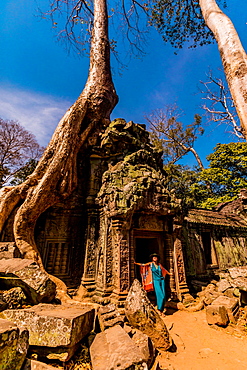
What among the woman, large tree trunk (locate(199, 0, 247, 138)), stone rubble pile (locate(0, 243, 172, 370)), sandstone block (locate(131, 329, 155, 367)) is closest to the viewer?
stone rubble pile (locate(0, 243, 172, 370))

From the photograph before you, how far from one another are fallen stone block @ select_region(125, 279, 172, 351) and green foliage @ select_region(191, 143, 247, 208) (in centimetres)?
1459

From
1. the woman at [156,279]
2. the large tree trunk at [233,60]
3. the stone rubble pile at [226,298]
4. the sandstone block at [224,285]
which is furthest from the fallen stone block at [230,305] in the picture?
the large tree trunk at [233,60]

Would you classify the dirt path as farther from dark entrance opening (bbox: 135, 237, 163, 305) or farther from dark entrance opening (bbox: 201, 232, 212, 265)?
dark entrance opening (bbox: 201, 232, 212, 265)

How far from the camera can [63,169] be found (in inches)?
279

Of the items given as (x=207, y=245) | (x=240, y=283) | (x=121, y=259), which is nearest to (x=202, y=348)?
(x=121, y=259)

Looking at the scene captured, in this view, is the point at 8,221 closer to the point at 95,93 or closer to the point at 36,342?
the point at 36,342

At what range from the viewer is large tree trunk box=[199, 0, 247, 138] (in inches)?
86.5

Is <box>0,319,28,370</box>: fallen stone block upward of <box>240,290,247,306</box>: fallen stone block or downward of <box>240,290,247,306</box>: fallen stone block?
upward

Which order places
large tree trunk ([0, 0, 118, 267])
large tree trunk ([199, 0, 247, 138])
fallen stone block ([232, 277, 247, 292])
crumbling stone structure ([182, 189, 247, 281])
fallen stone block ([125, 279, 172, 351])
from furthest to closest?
crumbling stone structure ([182, 189, 247, 281]), large tree trunk ([0, 0, 118, 267]), fallen stone block ([232, 277, 247, 292]), fallen stone block ([125, 279, 172, 351]), large tree trunk ([199, 0, 247, 138])

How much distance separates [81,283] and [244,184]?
15.1 metres

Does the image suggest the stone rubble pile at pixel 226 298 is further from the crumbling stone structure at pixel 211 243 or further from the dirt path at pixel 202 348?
the crumbling stone structure at pixel 211 243

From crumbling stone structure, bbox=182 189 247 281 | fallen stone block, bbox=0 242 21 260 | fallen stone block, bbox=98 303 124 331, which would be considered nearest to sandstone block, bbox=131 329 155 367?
fallen stone block, bbox=98 303 124 331

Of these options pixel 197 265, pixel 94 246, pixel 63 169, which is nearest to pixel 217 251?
pixel 197 265

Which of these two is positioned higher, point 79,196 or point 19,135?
point 19,135
